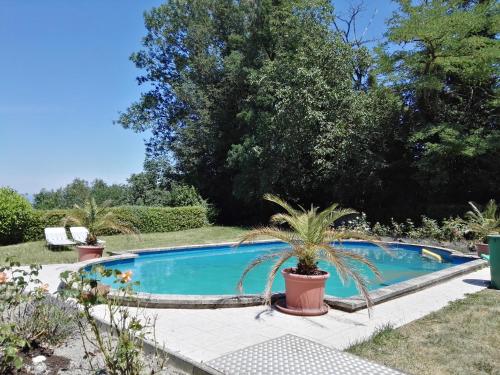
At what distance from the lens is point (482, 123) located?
53.5ft

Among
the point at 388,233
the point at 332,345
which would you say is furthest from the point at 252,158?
the point at 332,345

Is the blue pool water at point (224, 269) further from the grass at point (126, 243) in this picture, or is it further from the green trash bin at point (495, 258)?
the green trash bin at point (495, 258)

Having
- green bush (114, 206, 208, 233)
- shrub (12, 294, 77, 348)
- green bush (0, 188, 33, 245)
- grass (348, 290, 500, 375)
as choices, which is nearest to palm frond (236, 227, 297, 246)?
grass (348, 290, 500, 375)

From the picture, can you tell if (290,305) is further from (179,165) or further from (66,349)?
(179,165)

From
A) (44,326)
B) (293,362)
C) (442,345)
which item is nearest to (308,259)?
(442,345)

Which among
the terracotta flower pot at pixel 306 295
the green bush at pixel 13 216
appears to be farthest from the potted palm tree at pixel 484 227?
the green bush at pixel 13 216

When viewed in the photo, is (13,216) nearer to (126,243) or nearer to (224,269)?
(126,243)

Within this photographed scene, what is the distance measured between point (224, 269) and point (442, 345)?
7.92 m

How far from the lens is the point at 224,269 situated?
11.8 metres

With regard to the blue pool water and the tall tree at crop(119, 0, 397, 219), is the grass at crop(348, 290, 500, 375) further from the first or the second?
the tall tree at crop(119, 0, 397, 219)

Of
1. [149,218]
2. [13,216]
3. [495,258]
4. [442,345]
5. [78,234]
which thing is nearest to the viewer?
[442,345]

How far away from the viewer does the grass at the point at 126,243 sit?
36.8ft

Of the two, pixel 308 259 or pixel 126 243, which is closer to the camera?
pixel 308 259

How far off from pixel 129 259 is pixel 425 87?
12751 mm
